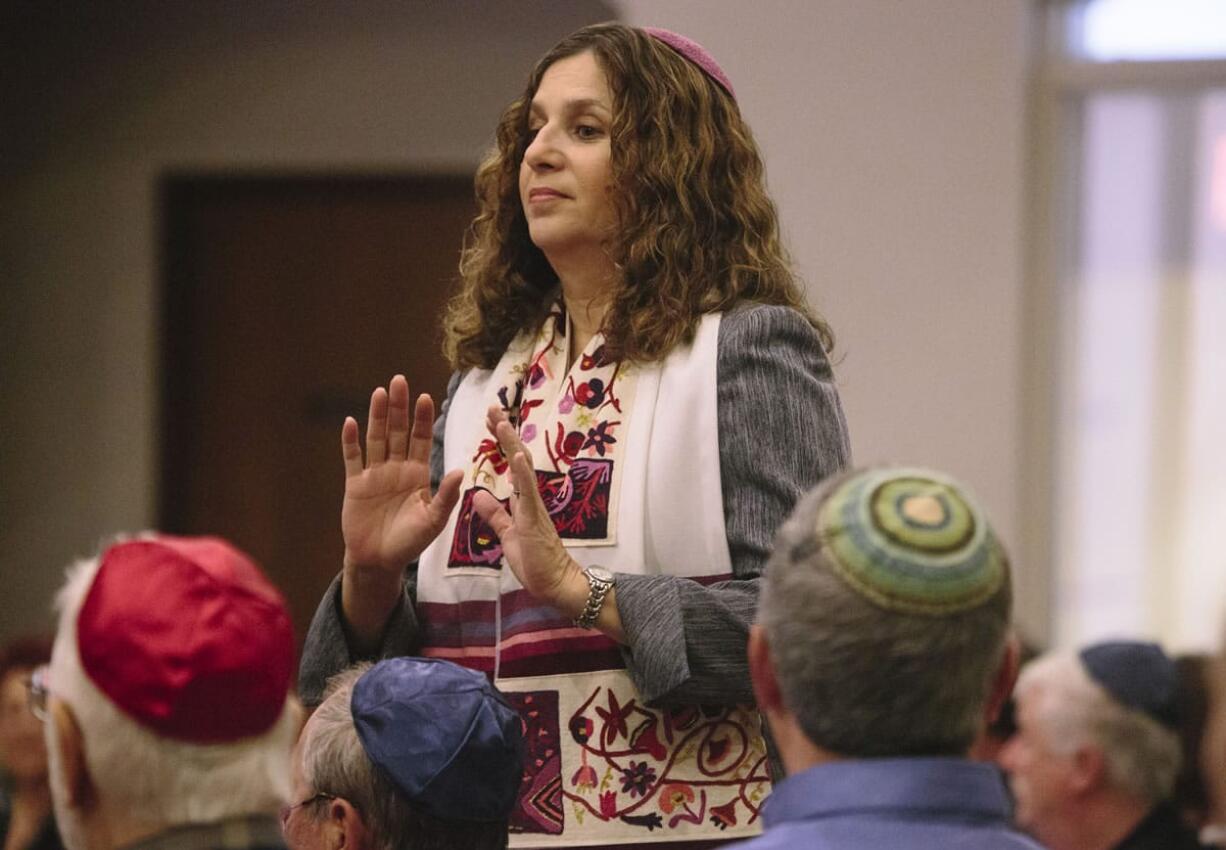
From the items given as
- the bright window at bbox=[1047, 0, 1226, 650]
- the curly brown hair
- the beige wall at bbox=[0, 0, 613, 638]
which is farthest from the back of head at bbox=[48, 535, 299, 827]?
the beige wall at bbox=[0, 0, 613, 638]

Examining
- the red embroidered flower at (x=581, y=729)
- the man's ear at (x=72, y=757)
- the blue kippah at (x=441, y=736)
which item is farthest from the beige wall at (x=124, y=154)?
the man's ear at (x=72, y=757)

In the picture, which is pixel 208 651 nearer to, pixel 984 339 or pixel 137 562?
pixel 137 562

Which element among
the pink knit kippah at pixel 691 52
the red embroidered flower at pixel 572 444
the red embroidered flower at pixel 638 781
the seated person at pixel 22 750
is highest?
the pink knit kippah at pixel 691 52

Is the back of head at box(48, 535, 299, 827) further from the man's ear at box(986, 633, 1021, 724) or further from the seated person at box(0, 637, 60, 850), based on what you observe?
the seated person at box(0, 637, 60, 850)

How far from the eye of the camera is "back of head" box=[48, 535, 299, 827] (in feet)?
4.53

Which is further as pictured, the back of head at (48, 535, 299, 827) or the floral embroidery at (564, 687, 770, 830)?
the floral embroidery at (564, 687, 770, 830)

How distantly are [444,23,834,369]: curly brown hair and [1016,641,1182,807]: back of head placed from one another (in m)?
0.89

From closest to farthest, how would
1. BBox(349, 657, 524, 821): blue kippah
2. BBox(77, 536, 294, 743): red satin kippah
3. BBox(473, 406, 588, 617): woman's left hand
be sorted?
1. BBox(77, 536, 294, 743): red satin kippah
2. BBox(349, 657, 524, 821): blue kippah
3. BBox(473, 406, 588, 617): woman's left hand

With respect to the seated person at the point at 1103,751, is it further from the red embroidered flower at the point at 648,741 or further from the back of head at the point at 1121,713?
the red embroidered flower at the point at 648,741

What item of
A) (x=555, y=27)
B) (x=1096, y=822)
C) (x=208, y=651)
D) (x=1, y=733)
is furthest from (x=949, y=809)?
(x=555, y=27)

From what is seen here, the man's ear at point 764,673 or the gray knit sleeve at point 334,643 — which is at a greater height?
the man's ear at point 764,673

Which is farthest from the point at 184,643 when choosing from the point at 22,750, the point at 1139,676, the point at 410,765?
the point at 22,750

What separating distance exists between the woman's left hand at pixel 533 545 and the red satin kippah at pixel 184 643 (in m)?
0.41

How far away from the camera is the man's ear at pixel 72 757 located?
1.39 meters
